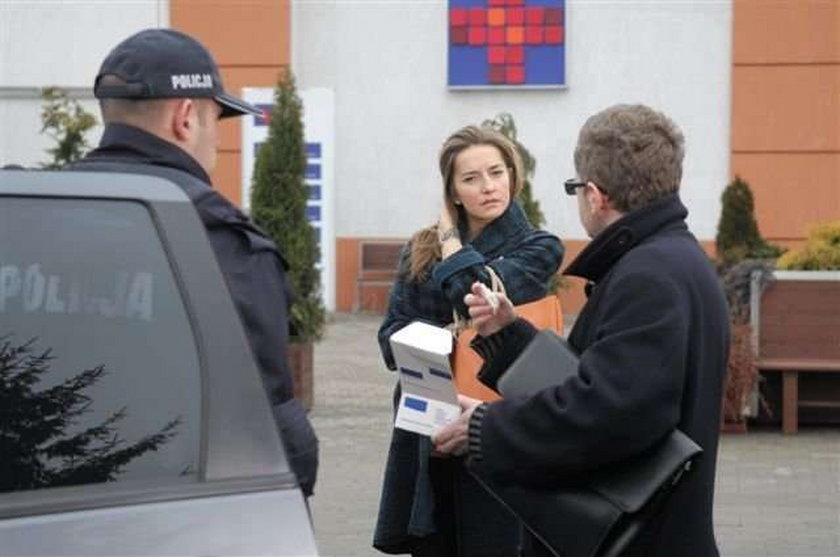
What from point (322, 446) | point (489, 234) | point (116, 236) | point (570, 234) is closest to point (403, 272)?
point (489, 234)

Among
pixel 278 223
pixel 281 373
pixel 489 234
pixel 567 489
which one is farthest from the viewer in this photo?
pixel 278 223

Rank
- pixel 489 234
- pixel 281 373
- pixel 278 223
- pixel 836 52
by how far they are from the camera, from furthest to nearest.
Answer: pixel 836 52, pixel 278 223, pixel 489 234, pixel 281 373

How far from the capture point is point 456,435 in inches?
154

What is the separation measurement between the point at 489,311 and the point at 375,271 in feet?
48.5

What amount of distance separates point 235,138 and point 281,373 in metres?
15.9

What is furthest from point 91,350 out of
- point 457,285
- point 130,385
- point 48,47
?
point 48,47

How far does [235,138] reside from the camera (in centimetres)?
1905

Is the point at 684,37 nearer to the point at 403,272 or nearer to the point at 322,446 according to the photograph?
the point at 322,446

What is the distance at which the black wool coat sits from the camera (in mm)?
3484

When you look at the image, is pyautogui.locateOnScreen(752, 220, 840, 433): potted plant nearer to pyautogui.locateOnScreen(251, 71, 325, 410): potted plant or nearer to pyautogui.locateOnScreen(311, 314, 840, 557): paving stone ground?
pyautogui.locateOnScreen(311, 314, 840, 557): paving stone ground

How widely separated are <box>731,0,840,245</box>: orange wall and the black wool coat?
1479 centimetres

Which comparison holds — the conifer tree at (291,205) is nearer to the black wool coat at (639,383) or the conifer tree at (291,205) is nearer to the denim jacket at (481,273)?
the denim jacket at (481,273)

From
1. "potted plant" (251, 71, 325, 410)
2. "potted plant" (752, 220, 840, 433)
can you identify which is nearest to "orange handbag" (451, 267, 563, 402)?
"potted plant" (752, 220, 840, 433)

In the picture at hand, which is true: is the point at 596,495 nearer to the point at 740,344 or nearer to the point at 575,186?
the point at 575,186
